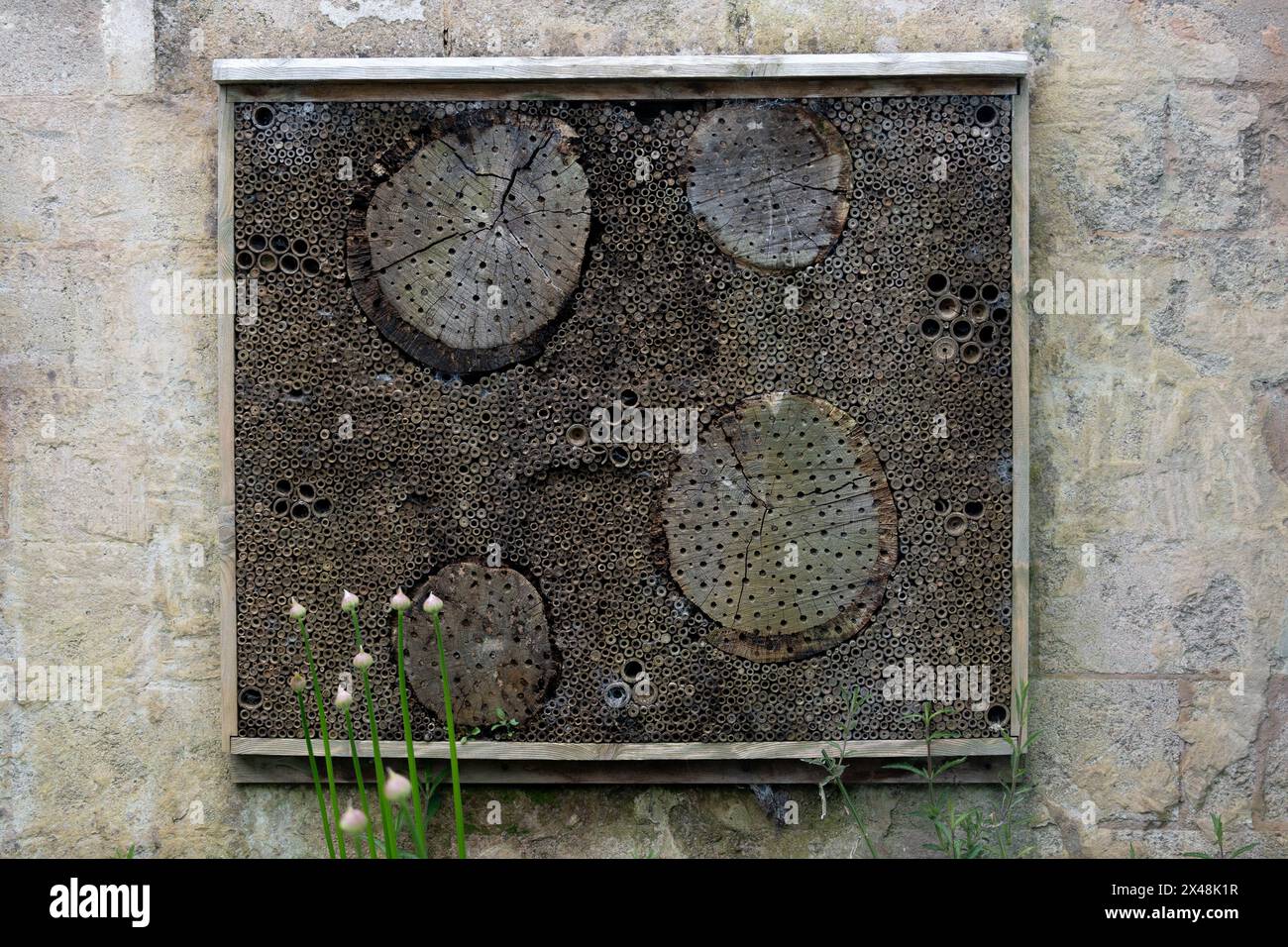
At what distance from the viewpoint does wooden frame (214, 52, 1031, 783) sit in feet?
7.84

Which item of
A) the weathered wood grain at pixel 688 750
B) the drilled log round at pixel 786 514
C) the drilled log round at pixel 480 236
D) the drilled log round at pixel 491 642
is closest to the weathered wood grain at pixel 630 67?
the drilled log round at pixel 480 236

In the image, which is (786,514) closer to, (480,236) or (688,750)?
(688,750)

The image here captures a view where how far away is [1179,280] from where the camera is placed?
2.52 m

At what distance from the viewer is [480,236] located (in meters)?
2.42

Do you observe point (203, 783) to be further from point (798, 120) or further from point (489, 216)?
point (798, 120)

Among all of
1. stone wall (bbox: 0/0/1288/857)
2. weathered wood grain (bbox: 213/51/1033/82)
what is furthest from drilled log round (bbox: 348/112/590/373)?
stone wall (bbox: 0/0/1288/857)

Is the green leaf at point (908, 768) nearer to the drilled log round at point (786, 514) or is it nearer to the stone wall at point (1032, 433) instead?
the stone wall at point (1032, 433)

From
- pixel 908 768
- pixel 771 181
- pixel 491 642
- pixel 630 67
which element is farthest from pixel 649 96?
pixel 908 768

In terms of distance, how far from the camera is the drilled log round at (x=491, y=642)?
2461 mm

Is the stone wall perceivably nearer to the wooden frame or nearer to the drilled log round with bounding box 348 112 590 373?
the wooden frame

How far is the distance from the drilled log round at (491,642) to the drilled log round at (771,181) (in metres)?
1.00

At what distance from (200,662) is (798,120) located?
202 cm

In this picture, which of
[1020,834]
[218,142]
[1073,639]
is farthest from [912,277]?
[218,142]

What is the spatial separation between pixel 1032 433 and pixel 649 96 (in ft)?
4.14
